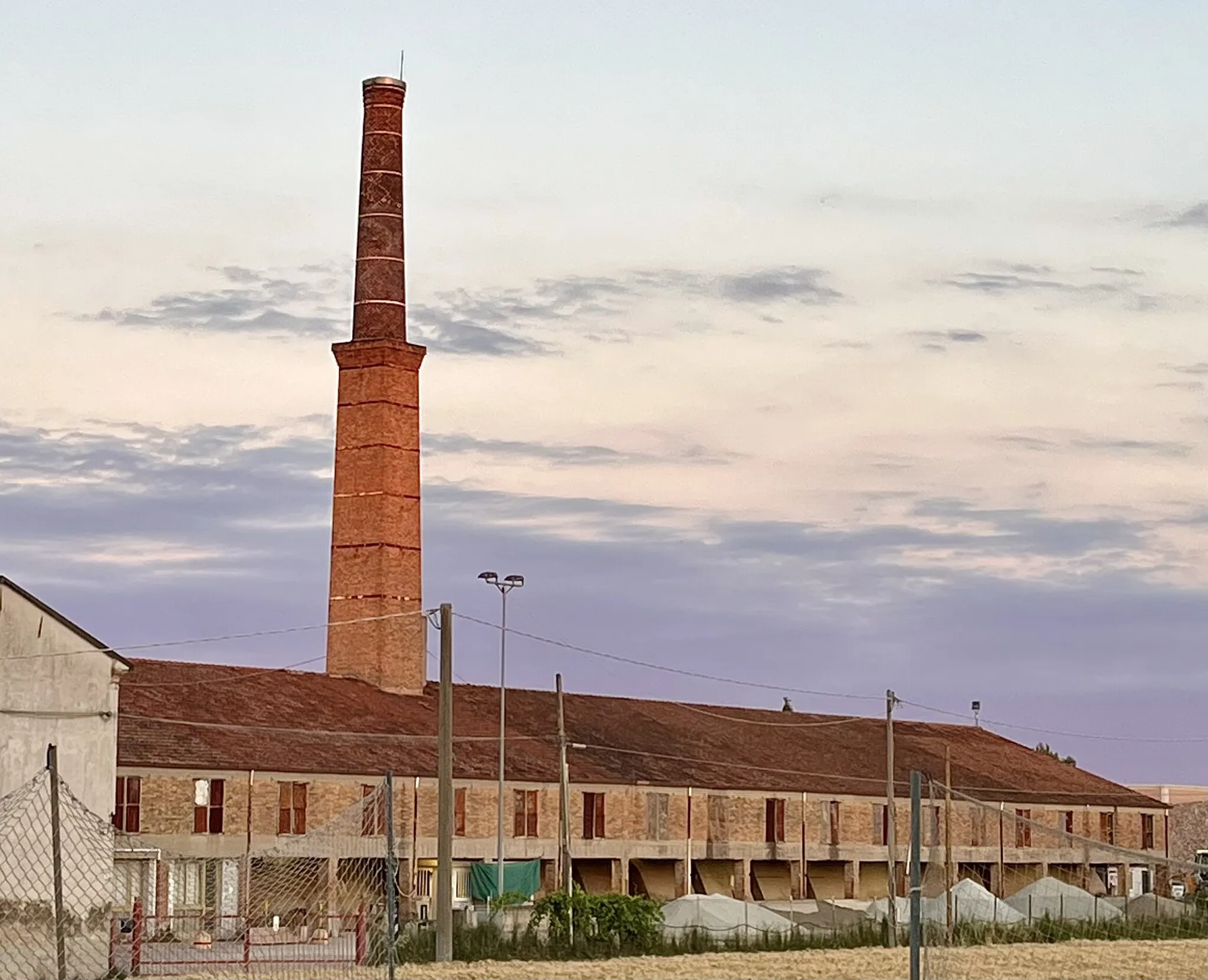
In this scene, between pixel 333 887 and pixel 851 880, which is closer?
pixel 333 887

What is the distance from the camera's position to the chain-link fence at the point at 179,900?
116 feet

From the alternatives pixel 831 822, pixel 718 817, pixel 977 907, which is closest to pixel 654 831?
pixel 718 817

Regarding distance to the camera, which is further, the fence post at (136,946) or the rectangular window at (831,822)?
the rectangular window at (831,822)

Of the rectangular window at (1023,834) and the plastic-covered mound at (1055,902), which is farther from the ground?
the rectangular window at (1023,834)

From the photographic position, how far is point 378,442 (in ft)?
226

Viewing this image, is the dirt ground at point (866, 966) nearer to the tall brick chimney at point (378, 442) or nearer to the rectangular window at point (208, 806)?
the rectangular window at point (208, 806)

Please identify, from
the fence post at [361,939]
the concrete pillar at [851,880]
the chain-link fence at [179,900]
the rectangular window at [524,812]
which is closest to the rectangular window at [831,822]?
the concrete pillar at [851,880]

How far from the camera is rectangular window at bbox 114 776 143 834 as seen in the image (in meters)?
56.8

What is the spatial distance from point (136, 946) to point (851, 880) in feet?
159

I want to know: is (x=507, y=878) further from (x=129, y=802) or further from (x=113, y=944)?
(x=113, y=944)

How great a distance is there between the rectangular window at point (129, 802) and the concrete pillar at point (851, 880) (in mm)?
31052

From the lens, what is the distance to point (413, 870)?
6331cm

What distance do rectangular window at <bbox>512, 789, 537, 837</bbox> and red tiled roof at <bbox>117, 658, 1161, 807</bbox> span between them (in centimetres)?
60

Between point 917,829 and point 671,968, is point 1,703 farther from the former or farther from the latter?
point 917,829
